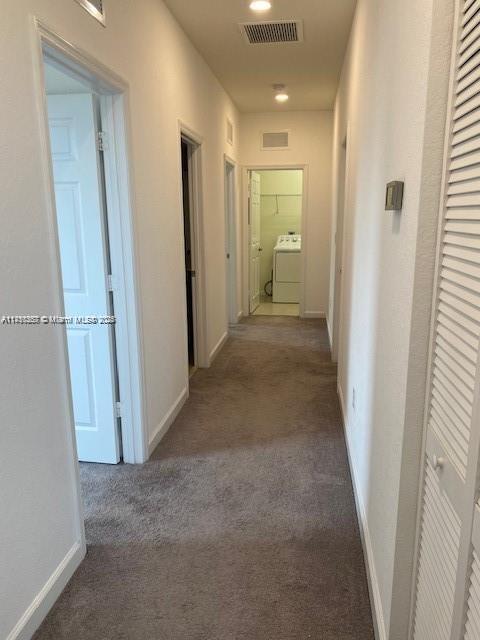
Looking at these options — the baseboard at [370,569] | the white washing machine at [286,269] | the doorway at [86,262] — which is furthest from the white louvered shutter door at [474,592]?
the white washing machine at [286,269]

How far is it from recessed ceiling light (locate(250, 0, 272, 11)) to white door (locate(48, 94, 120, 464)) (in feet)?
4.40

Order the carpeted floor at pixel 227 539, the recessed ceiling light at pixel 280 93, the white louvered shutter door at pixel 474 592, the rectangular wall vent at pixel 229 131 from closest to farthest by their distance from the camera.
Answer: the white louvered shutter door at pixel 474 592, the carpeted floor at pixel 227 539, the recessed ceiling light at pixel 280 93, the rectangular wall vent at pixel 229 131

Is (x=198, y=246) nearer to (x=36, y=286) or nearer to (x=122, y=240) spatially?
(x=122, y=240)

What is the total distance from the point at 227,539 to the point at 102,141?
2.04 metres

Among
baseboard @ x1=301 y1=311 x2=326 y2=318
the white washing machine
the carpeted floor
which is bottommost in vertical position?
the carpeted floor

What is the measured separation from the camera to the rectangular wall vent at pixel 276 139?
6.07 m

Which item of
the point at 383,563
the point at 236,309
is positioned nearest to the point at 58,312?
the point at 383,563

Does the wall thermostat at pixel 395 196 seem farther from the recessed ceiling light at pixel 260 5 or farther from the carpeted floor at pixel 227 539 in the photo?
the recessed ceiling light at pixel 260 5

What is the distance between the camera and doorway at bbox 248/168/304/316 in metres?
7.15

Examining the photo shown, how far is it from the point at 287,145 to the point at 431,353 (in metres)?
5.44

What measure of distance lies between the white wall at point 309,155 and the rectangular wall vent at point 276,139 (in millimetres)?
50

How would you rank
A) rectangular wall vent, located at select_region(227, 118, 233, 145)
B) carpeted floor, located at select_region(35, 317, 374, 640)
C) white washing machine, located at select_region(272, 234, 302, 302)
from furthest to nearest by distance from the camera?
1. white washing machine, located at select_region(272, 234, 302, 302)
2. rectangular wall vent, located at select_region(227, 118, 233, 145)
3. carpeted floor, located at select_region(35, 317, 374, 640)

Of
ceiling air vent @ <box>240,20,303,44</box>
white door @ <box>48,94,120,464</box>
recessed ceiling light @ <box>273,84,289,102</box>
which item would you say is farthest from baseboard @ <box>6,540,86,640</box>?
recessed ceiling light @ <box>273,84,289,102</box>

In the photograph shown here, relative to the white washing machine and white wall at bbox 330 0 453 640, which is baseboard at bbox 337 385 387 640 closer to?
white wall at bbox 330 0 453 640
